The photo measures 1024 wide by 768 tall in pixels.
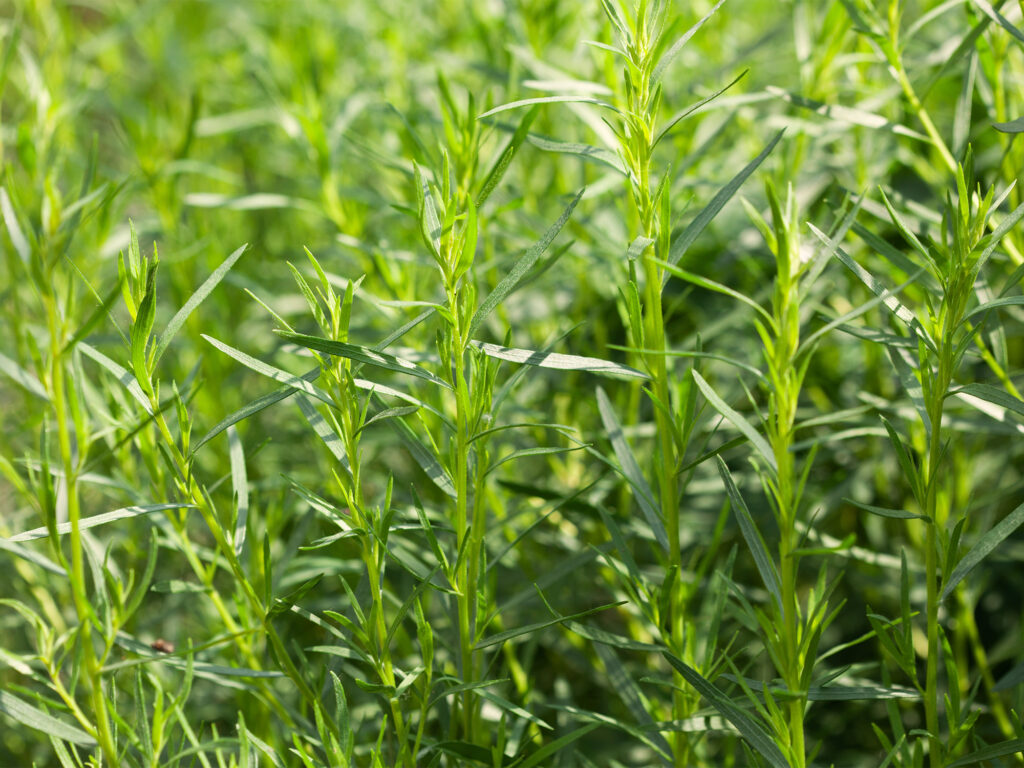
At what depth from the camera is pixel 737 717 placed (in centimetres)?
50

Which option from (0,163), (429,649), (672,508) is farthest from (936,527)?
(0,163)

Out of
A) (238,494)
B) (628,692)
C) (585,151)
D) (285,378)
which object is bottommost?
(628,692)

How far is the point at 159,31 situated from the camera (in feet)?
4.97

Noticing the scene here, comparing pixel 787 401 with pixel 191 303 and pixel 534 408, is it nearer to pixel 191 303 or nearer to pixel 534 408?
pixel 191 303

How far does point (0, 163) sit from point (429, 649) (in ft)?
2.09

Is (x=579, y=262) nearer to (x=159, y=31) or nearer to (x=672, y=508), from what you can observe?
(x=672, y=508)

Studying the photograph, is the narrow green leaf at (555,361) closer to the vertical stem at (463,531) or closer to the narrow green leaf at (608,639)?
the vertical stem at (463,531)

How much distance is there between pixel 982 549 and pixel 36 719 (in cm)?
55

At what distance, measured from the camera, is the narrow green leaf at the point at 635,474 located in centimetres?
56

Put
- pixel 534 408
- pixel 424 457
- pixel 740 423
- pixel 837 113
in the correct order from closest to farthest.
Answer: pixel 740 423 → pixel 424 457 → pixel 837 113 → pixel 534 408

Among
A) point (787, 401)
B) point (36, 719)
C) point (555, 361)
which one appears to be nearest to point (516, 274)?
point (555, 361)

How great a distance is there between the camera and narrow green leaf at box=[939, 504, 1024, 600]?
1.60 feet

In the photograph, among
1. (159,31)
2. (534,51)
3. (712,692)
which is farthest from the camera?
(159,31)

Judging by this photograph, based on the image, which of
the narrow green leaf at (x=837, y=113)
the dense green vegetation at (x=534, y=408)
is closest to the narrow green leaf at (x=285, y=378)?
the dense green vegetation at (x=534, y=408)
